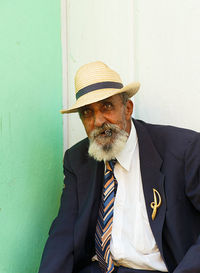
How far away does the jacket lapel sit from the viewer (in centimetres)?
211

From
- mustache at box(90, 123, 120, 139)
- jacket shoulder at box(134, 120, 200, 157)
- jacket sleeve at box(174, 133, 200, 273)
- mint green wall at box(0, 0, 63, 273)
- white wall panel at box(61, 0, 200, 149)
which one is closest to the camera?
jacket sleeve at box(174, 133, 200, 273)

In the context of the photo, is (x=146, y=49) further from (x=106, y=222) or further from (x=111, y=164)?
(x=106, y=222)

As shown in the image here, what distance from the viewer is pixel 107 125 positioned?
7.51 feet

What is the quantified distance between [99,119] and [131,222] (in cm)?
64

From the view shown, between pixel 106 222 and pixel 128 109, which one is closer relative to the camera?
pixel 106 222

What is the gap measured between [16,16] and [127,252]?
1637 mm

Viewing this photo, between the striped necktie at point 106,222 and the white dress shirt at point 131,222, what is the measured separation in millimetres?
28

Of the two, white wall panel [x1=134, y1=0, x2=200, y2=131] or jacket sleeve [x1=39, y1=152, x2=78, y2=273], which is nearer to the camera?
jacket sleeve [x1=39, y1=152, x2=78, y2=273]

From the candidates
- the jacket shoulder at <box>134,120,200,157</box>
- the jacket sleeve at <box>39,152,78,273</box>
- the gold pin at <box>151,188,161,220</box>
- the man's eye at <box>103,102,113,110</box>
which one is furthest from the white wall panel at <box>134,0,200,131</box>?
the jacket sleeve at <box>39,152,78,273</box>

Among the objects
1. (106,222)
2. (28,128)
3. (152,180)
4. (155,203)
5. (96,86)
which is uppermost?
(96,86)

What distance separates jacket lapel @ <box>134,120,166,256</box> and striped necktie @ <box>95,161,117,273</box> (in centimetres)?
21

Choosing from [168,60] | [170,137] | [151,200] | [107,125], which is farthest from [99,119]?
[168,60]

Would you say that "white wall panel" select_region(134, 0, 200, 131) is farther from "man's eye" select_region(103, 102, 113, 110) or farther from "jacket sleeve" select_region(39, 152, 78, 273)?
"jacket sleeve" select_region(39, 152, 78, 273)

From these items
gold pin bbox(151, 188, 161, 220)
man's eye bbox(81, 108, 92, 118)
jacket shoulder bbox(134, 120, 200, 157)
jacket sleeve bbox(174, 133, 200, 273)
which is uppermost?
man's eye bbox(81, 108, 92, 118)
